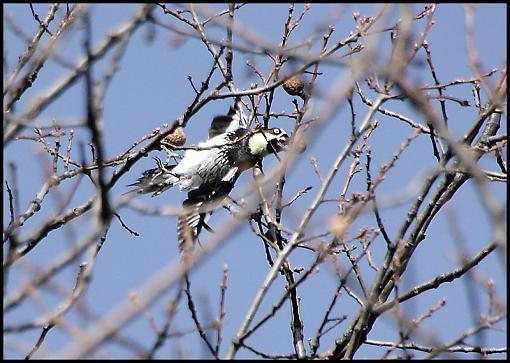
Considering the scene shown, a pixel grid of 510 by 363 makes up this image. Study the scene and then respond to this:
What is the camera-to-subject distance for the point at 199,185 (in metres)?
5.72

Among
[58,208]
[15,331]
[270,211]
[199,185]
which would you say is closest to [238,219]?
[15,331]

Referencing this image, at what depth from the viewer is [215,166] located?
575 centimetres

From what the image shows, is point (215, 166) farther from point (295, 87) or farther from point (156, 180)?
point (295, 87)

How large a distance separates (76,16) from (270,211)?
1366 mm

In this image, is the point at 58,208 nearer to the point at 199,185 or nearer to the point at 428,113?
the point at 428,113

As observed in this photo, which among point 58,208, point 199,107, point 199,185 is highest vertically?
point 199,185

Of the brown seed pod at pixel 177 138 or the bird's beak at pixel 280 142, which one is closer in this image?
the brown seed pod at pixel 177 138

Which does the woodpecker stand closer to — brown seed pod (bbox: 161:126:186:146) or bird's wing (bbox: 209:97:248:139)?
bird's wing (bbox: 209:97:248:139)

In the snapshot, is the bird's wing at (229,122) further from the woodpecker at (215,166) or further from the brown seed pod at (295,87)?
the brown seed pod at (295,87)

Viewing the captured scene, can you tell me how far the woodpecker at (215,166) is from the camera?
17.6ft

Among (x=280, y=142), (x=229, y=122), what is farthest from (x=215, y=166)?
(x=280, y=142)

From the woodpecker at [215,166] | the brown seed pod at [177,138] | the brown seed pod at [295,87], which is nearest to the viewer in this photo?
the brown seed pod at [295,87]

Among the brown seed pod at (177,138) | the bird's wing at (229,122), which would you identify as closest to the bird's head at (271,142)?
the bird's wing at (229,122)

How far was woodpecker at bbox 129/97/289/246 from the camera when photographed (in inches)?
211
